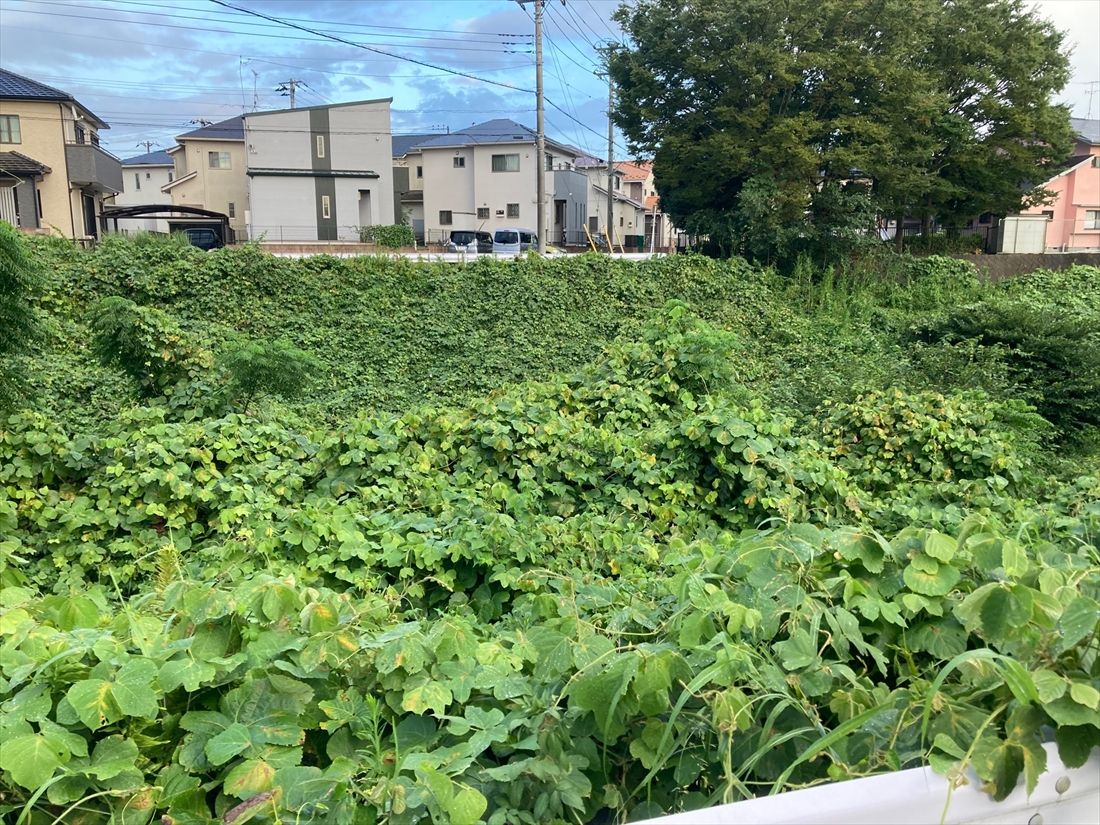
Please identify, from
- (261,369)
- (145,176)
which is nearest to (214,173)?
(145,176)

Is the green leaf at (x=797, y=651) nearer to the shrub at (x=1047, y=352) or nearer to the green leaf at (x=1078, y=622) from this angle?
the green leaf at (x=1078, y=622)

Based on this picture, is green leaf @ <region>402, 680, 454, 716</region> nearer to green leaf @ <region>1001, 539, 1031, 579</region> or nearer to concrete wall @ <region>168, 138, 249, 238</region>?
green leaf @ <region>1001, 539, 1031, 579</region>

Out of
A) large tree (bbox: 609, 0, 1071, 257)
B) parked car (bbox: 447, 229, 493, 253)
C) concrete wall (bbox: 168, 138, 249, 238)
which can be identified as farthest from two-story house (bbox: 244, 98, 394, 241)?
large tree (bbox: 609, 0, 1071, 257)

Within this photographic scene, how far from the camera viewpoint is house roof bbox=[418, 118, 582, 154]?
105 ft

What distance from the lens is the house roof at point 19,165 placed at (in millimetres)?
19109

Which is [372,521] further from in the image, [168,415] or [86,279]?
[86,279]

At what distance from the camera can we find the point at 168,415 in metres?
5.73

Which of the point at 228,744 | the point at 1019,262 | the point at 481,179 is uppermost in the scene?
the point at 481,179

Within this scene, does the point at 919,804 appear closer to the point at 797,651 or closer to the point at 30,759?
the point at 797,651

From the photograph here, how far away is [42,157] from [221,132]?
42.3 feet

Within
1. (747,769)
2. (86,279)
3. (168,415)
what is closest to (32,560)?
(168,415)

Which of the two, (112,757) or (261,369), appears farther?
(261,369)

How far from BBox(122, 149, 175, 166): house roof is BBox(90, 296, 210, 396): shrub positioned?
41.1m

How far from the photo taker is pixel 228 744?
1.26 meters
